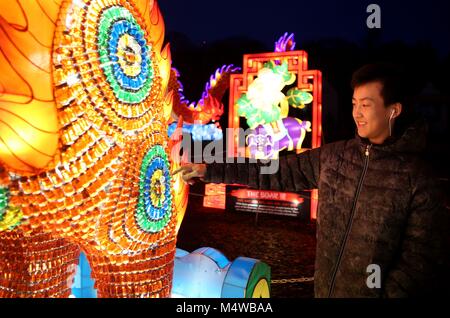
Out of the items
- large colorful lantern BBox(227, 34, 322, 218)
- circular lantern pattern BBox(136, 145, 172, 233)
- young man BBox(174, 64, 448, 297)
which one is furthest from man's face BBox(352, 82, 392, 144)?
large colorful lantern BBox(227, 34, 322, 218)

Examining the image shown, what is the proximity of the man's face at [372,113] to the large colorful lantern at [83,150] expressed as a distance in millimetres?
770

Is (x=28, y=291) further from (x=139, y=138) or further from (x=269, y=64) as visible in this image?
(x=269, y=64)

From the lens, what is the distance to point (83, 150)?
116 cm

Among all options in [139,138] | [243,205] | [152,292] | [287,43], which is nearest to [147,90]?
[139,138]

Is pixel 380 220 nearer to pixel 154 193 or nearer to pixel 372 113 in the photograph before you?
pixel 372 113

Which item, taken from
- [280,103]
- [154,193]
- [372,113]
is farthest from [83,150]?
[280,103]

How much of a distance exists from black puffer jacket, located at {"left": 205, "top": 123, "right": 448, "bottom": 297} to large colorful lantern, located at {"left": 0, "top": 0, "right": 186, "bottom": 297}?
0.64 metres

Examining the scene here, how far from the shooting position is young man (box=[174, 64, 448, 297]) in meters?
1.11

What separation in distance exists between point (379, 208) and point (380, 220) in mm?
39

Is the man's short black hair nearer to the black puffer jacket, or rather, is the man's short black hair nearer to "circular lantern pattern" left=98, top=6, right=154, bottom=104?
the black puffer jacket

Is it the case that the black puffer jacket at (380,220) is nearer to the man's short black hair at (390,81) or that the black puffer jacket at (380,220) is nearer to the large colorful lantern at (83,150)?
the man's short black hair at (390,81)

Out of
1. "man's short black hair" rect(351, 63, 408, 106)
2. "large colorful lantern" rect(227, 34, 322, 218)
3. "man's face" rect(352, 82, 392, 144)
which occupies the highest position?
"large colorful lantern" rect(227, 34, 322, 218)

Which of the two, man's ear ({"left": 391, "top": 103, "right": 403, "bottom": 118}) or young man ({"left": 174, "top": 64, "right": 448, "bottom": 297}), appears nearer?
young man ({"left": 174, "top": 64, "right": 448, "bottom": 297})

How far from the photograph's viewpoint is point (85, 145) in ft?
3.81
